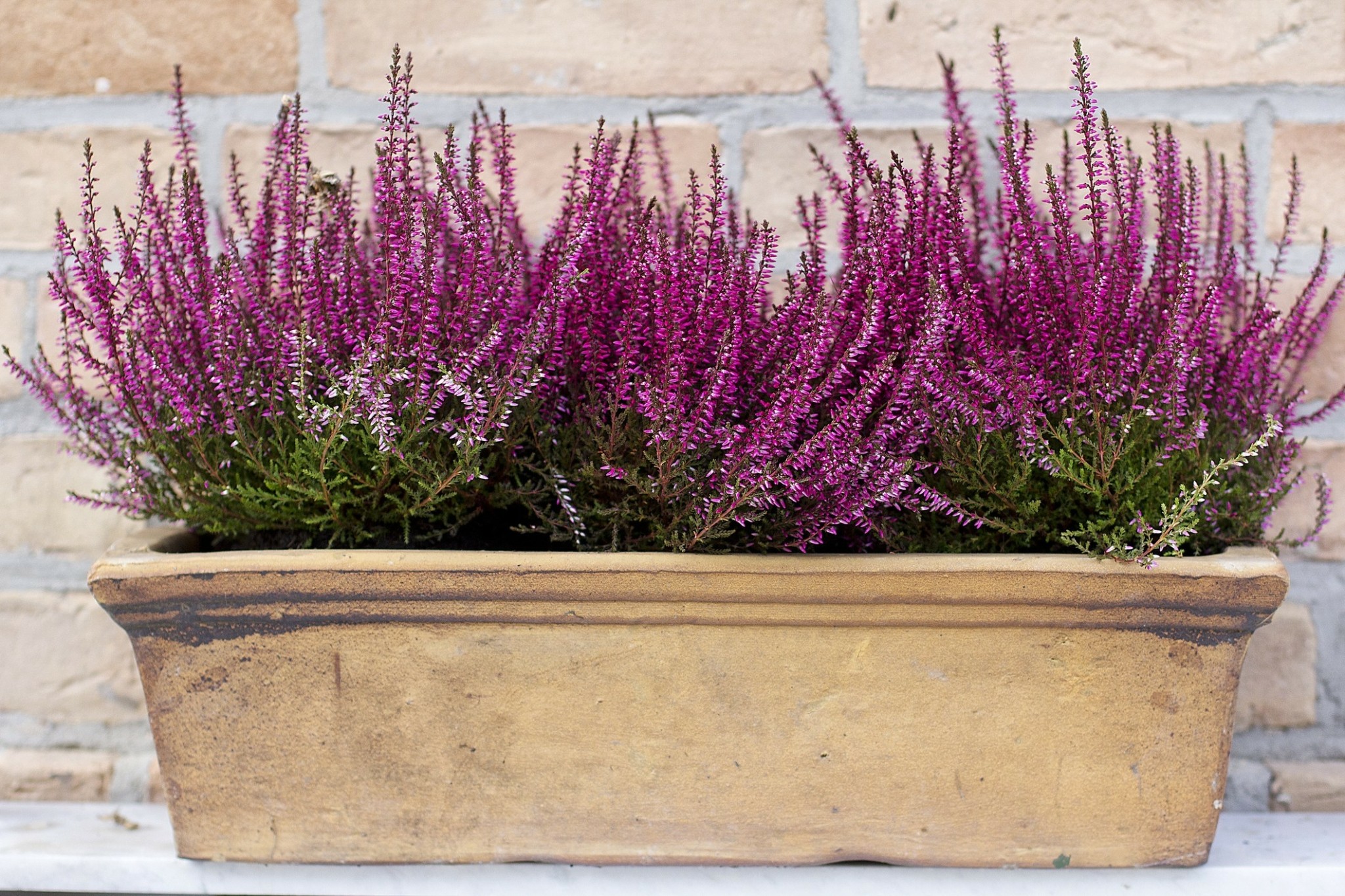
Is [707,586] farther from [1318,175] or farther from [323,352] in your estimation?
[1318,175]

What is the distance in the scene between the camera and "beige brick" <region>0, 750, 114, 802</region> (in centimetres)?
100

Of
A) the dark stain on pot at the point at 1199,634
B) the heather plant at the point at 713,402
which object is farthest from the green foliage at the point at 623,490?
the dark stain on pot at the point at 1199,634

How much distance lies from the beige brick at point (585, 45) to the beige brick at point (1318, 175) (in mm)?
448

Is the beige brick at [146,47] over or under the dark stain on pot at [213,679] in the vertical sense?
over

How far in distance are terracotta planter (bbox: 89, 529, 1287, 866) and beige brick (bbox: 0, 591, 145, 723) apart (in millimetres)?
380

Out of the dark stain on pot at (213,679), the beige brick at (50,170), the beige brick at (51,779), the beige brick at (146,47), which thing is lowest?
the beige brick at (51,779)

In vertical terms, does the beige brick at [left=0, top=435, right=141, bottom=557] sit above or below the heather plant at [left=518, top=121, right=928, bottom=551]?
below

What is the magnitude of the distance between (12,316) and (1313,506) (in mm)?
1257

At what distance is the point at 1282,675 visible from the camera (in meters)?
0.97

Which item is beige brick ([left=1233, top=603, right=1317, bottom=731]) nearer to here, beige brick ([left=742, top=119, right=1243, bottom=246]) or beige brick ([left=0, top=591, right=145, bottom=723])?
beige brick ([left=742, top=119, right=1243, bottom=246])

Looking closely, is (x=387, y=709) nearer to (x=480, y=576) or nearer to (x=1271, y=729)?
(x=480, y=576)

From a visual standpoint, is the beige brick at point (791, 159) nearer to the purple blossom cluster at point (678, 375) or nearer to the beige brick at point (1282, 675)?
the purple blossom cluster at point (678, 375)

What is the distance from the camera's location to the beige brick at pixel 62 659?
1004 millimetres

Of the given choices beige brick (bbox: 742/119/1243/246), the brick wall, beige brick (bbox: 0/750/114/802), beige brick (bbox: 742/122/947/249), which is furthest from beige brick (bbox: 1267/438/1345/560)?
beige brick (bbox: 0/750/114/802)
